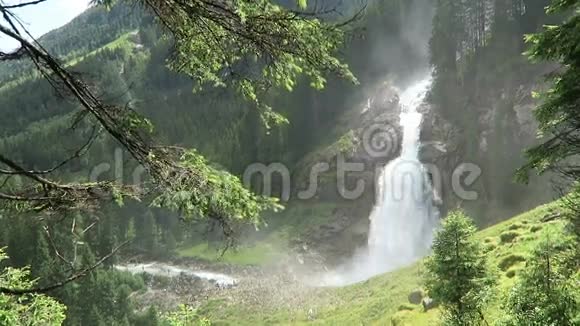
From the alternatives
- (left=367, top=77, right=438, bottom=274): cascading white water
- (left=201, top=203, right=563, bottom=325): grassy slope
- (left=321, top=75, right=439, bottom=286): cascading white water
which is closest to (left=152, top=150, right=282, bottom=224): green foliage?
(left=201, top=203, right=563, bottom=325): grassy slope

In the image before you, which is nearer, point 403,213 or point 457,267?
point 457,267

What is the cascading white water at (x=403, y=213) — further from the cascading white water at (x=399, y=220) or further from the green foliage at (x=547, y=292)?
the green foliage at (x=547, y=292)

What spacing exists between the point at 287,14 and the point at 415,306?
26458mm

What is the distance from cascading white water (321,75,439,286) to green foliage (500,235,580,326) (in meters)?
47.7

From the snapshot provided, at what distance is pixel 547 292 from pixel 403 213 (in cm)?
5444

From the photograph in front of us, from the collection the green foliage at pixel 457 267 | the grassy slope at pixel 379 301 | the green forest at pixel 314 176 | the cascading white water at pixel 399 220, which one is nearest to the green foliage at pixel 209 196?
the green forest at pixel 314 176

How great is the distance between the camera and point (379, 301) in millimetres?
35562

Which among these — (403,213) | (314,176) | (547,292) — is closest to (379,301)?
(547,292)

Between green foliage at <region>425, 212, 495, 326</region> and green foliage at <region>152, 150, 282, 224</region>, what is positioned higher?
green foliage at <region>152, 150, 282, 224</region>

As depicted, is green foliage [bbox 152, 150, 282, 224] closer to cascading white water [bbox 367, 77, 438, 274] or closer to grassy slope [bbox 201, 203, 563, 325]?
grassy slope [bbox 201, 203, 563, 325]

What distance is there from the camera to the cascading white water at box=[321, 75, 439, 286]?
5904 cm

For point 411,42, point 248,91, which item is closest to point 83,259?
point 248,91

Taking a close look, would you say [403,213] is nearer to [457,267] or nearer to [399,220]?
[399,220]

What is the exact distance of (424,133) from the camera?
68500mm
